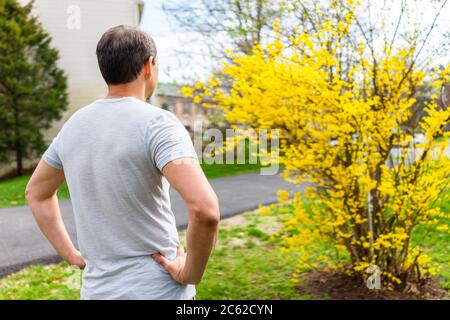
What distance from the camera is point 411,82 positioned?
270cm

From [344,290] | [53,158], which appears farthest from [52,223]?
[344,290]

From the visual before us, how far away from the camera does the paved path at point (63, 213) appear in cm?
408

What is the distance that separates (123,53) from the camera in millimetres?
1045

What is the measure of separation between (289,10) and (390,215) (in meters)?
1.34

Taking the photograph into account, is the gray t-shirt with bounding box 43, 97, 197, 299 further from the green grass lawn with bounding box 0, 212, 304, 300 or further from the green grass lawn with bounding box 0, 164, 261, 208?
the green grass lawn with bounding box 0, 164, 261, 208

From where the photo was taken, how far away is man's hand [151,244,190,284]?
3.47ft

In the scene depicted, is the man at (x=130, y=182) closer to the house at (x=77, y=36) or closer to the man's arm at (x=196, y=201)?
the man's arm at (x=196, y=201)

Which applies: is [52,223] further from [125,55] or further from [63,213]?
[63,213]

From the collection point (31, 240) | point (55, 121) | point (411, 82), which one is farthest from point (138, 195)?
point (55, 121)

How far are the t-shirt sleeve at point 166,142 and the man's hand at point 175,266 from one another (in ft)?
0.68

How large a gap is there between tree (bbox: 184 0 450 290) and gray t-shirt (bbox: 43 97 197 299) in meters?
1.61

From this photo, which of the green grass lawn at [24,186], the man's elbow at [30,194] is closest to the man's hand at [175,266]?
the man's elbow at [30,194]

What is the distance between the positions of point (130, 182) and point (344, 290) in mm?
2395

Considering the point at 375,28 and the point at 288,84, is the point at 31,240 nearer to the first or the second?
the point at 288,84
